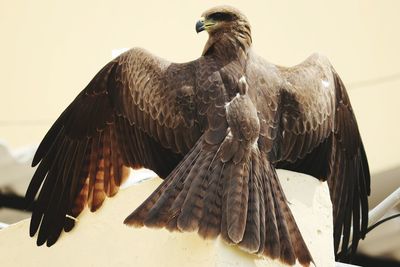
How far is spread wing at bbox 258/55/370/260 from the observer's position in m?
6.30

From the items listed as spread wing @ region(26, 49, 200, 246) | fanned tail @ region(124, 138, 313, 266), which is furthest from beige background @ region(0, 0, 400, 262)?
fanned tail @ region(124, 138, 313, 266)

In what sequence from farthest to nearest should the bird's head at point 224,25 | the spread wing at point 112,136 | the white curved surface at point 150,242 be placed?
1. the bird's head at point 224,25
2. the spread wing at point 112,136
3. the white curved surface at point 150,242

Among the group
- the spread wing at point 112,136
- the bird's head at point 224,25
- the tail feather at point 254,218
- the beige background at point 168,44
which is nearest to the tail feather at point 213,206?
the tail feather at point 254,218

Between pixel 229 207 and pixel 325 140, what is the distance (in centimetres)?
155

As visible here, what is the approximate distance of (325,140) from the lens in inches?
259

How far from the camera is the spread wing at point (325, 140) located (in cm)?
630

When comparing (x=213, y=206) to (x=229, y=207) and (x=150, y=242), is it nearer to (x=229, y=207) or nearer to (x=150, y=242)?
(x=229, y=207)

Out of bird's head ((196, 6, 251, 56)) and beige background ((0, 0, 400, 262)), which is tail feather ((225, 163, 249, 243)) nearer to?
bird's head ((196, 6, 251, 56))

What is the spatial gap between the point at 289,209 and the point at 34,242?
1.54m

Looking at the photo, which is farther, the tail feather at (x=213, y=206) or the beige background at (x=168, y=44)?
the beige background at (x=168, y=44)

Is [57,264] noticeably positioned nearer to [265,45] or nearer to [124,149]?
[124,149]

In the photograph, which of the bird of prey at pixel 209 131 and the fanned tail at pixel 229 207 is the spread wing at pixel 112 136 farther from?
the fanned tail at pixel 229 207

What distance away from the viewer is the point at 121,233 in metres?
5.45

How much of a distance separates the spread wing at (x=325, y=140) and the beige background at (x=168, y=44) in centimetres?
320
